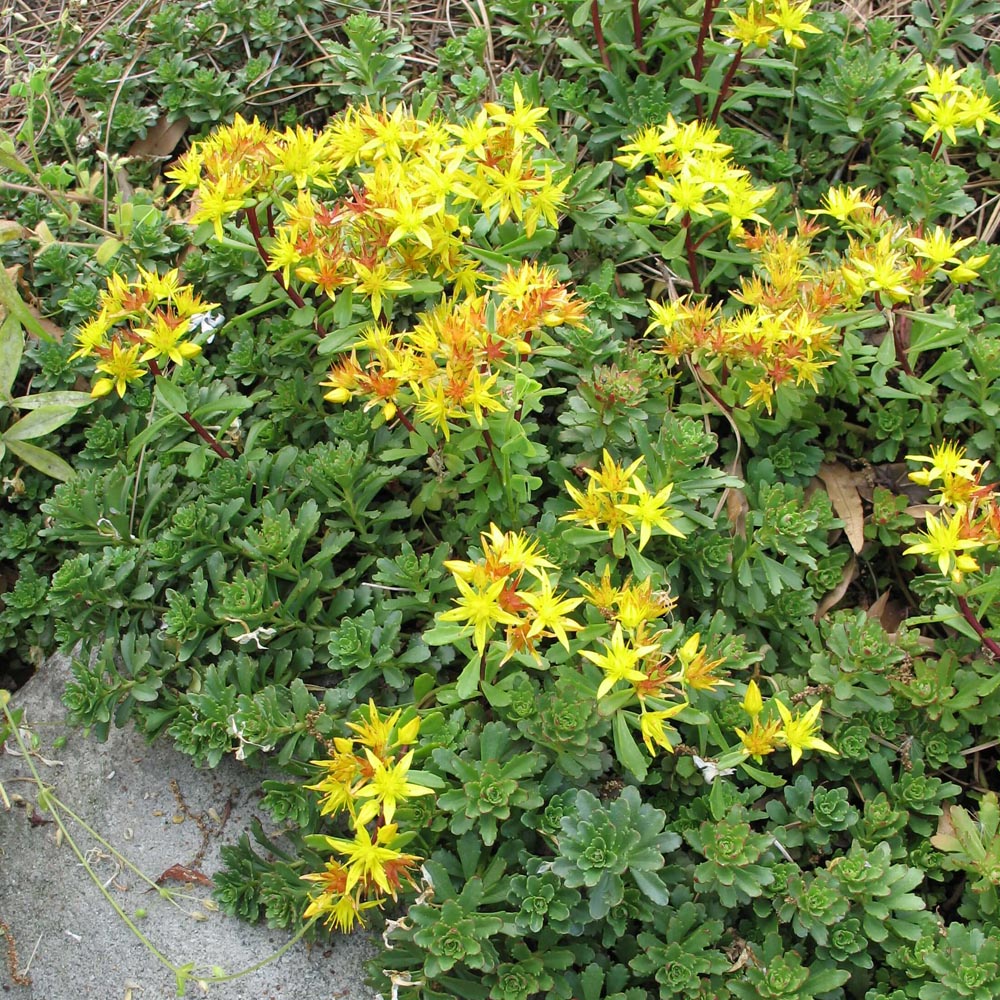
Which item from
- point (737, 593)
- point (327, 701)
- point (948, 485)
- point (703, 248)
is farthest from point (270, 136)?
point (948, 485)

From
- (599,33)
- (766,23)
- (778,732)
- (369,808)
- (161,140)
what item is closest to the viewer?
(369,808)

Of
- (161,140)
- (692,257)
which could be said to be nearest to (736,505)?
(692,257)

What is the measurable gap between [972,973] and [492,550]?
1.33 m

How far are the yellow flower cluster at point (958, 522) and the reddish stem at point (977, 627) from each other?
0.09 m

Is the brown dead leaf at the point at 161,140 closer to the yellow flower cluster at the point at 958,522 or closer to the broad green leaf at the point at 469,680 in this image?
the broad green leaf at the point at 469,680

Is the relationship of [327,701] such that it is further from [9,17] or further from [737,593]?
[9,17]

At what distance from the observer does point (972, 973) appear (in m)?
2.08

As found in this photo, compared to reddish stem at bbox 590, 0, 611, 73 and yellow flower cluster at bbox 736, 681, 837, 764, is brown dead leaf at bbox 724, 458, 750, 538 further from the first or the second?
reddish stem at bbox 590, 0, 611, 73

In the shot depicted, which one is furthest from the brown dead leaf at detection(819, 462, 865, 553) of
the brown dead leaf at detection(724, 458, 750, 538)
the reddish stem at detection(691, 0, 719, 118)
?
the reddish stem at detection(691, 0, 719, 118)

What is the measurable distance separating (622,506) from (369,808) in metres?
0.87

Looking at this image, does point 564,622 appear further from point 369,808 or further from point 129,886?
point 129,886

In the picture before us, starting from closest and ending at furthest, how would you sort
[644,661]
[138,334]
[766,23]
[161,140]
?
[644,661], [138,334], [766,23], [161,140]

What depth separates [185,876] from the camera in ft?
8.46

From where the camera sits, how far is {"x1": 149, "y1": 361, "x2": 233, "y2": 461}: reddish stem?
263cm
